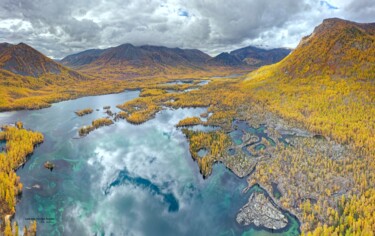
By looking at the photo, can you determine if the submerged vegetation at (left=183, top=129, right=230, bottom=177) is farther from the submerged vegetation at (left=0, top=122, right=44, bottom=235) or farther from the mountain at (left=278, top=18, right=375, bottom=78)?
the mountain at (left=278, top=18, right=375, bottom=78)

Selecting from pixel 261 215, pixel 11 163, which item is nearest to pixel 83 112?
pixel 11 163

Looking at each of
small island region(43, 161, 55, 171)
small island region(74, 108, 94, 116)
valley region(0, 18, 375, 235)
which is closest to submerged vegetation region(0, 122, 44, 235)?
valley region(0, 18, 375, 235)

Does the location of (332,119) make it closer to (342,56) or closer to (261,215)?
(261,215)

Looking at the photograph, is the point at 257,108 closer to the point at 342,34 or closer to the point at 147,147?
the point at 147,147

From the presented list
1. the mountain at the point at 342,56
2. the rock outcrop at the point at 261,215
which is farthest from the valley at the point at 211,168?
the mountain at the point at 342,56

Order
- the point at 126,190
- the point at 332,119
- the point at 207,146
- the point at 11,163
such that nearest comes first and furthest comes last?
the point at 126,190, the point at 11,163, the point at 207,146, the point at 332,119

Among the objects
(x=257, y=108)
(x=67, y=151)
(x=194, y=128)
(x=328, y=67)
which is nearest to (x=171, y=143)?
(x=194, y=128)
